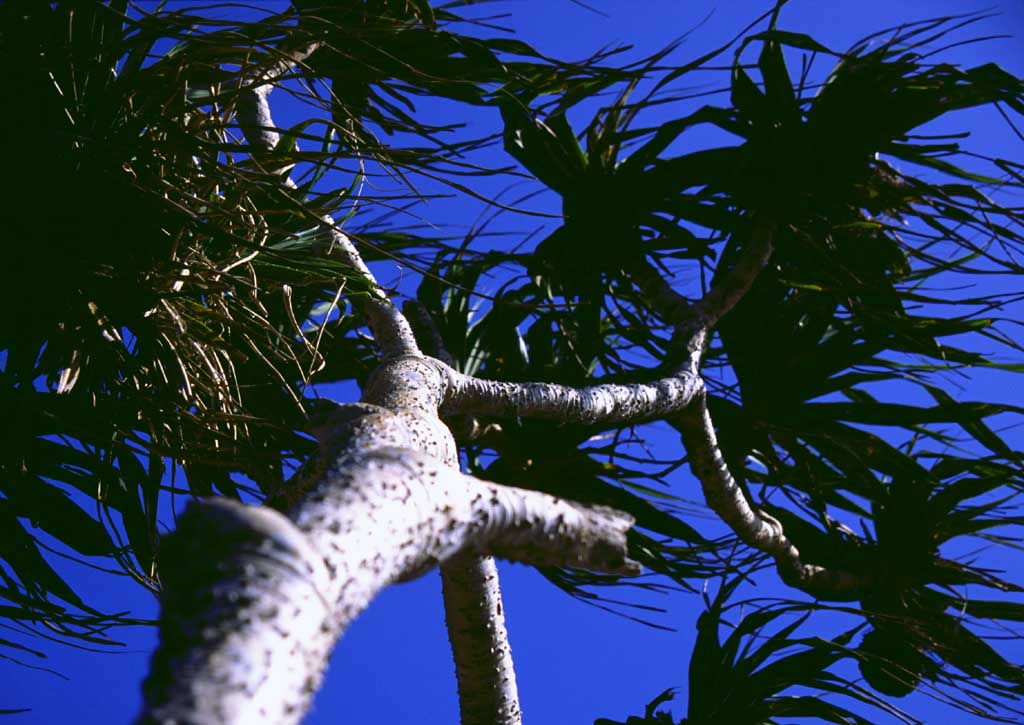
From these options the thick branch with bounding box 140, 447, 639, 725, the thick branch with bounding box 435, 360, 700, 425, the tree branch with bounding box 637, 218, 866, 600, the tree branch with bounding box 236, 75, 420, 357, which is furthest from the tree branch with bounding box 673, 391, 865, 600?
the thick branch with bounding box 140, 447, 639, 725

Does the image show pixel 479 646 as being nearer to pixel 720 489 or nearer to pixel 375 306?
pixel 375 306

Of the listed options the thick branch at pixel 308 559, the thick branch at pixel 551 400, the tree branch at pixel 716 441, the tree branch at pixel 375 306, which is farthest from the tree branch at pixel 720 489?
the thick branch at pixel 308 559

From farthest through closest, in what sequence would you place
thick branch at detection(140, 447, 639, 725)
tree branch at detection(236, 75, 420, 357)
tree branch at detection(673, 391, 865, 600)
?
tree branch at detection(673, 391, 865, 600) → tree branch at detection(236, 75, 420, 357) → thick branch at detection(140, 447, 639, 725)

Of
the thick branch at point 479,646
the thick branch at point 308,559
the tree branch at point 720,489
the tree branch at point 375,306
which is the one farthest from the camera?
the tree branch at point 720,489

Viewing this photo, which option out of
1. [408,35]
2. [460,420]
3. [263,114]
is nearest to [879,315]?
[460,420]

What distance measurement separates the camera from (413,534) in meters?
0.50

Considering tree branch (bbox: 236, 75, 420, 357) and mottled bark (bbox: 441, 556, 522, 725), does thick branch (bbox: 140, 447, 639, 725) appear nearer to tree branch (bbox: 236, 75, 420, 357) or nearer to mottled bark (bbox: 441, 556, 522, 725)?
mottled bark (bbox: 441, 556, 522, 725)

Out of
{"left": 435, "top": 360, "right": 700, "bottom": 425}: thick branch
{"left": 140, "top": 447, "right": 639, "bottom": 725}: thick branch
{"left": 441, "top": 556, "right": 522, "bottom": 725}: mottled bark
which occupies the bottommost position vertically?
{"left": 140, "top": 447, "right": 639, "bottom": 725}: thick branch

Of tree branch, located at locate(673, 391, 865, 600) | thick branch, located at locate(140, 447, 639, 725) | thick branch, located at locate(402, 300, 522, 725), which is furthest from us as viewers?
tree branch, located at locate(673, 391, 865, 600)

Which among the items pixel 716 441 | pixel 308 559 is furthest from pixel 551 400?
pixel 308 559

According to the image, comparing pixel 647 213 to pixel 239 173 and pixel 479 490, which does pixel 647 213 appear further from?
pixel 479 490

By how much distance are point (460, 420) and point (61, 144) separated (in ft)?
2.17

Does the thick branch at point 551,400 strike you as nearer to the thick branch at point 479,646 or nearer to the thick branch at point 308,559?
the thick branch at point 479,646

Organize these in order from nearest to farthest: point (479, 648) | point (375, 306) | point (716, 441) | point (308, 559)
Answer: point (308, 559), point (479, 648), point (375, 306), point (716, 441)
